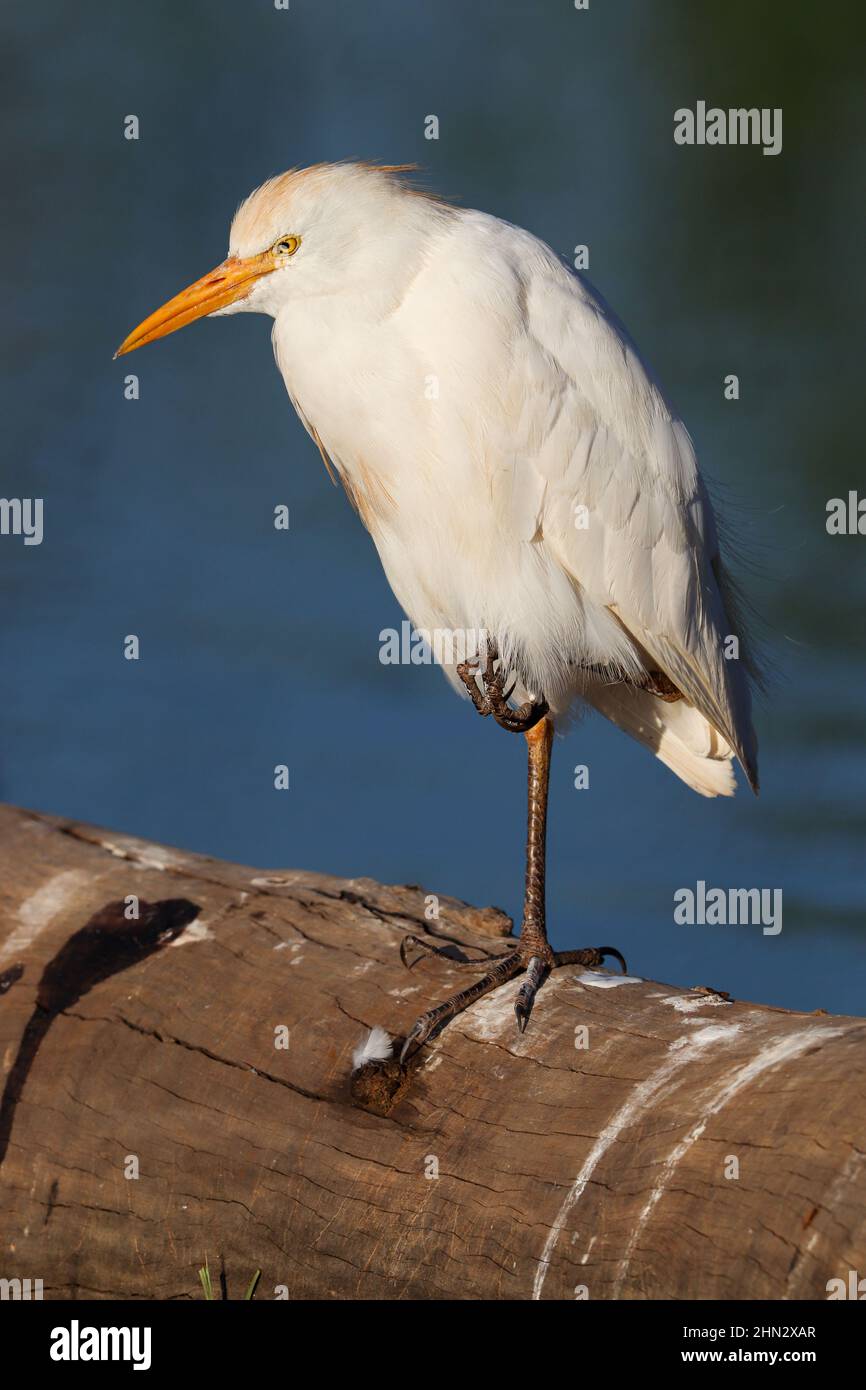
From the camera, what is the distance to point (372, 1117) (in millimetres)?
2330

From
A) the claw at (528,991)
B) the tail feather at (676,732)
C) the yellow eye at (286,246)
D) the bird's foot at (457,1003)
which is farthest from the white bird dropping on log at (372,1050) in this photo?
the yellow eye at (286,246)

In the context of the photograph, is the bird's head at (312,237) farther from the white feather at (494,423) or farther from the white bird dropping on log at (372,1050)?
the white bird dropping on log at (372,1050)

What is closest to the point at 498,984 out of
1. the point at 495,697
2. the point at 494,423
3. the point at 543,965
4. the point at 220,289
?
the point at 543,965

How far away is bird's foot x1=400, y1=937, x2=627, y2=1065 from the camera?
2.41m

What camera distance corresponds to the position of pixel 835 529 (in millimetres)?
6988

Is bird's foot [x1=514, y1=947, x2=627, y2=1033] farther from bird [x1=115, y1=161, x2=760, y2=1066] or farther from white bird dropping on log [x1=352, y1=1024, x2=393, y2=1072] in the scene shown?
white bird dropping on log [x1=352, y1=1024, x2=393, y2=1072]

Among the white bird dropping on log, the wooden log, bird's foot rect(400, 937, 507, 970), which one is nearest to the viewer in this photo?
the wooden log

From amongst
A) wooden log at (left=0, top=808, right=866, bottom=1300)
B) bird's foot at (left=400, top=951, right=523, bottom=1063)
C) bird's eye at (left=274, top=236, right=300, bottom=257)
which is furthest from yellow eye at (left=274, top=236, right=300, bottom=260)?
bird's foot at (left=400, top=951, right=523, bottom=1063)

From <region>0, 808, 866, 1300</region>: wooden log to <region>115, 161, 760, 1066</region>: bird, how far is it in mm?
230

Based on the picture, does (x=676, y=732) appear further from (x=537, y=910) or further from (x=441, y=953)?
(x=441, y=953)

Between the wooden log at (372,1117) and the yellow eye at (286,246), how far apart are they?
128 cm

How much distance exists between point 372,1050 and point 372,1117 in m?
0.12

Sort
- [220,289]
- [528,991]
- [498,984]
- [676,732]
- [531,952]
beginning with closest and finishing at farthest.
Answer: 1. [528,991]
2. [498,984]
3. [531,952]
4. [220,289]
5. [676,732]

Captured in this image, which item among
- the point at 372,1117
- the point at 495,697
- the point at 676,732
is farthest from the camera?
the point at 676,732
